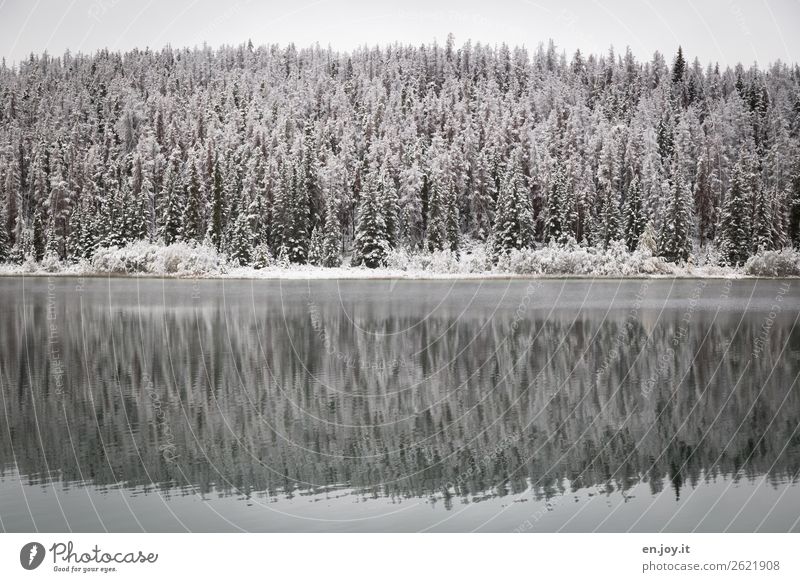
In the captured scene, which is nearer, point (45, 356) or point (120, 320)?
point (45, 356)

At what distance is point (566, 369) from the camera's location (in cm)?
1712

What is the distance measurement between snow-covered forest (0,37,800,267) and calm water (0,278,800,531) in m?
31.9

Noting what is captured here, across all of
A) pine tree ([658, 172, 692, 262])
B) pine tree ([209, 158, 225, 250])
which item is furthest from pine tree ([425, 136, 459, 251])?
pine tree ([209, 158, 225, 250])

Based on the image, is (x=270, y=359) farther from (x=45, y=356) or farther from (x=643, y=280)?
(x=643, y=280)

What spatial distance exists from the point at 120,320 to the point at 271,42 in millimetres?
115491

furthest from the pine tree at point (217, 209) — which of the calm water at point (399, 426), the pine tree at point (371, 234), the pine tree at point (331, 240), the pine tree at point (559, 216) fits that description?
the calm water at point (399, 426)

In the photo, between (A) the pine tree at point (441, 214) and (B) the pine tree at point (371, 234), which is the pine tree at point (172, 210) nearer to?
(B) the pine tree at point (371, 234)

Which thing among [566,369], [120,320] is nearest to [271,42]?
[120,320]

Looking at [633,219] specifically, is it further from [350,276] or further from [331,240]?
[331,240]

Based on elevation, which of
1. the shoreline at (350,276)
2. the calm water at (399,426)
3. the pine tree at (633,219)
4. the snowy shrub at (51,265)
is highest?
the pine tree at (633,219)

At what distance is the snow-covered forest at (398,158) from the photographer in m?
57.9

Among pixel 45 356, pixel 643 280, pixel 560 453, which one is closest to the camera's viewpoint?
pixel 560 453

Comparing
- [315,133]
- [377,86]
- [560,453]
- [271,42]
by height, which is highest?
[271,42]

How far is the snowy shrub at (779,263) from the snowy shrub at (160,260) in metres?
32.4
